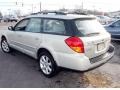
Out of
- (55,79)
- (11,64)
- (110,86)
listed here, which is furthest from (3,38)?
(110,86)

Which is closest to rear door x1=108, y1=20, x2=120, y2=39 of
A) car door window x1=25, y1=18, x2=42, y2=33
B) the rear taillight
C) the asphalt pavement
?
the asphalt pavement

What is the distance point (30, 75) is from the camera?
568 cm

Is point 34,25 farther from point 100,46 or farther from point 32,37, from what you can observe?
point 100,46

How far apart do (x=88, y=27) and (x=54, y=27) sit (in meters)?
0.87

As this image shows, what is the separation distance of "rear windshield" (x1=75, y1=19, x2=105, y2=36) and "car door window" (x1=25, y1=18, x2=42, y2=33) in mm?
1274

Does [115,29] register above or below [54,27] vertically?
below

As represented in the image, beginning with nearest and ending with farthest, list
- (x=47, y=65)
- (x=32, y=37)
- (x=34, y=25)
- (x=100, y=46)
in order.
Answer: (x=100, y=46)
(x=47, y=65)
(x=32, y=37)
(x=34, y=25)

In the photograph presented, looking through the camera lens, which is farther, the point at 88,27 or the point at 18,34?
the point at 18,34

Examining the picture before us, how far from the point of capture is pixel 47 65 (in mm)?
5527

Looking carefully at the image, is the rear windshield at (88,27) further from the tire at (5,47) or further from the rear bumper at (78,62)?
the tire at (5,47)

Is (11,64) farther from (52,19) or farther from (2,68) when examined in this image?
(52,19)

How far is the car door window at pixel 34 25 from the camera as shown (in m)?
5.88

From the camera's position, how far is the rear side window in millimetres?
5140

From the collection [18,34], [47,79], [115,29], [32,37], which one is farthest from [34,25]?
[115,29]
